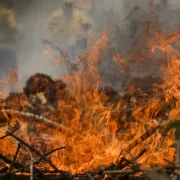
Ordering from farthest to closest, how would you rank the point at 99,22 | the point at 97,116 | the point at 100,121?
the point at 99,22 < the point at 97,116 < the point at 100,121

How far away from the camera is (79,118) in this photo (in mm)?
4832

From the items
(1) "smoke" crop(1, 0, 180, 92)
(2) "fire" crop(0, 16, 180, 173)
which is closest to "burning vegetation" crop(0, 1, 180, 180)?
(2) "fire" crop(0, 16, 180, 173)

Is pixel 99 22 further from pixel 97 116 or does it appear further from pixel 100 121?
pixel 100 121

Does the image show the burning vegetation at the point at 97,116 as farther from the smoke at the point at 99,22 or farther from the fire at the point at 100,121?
the smoke at the point at 99,22

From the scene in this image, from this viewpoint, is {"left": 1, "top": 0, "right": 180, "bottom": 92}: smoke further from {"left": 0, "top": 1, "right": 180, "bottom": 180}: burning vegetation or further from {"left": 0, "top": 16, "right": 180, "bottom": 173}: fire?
{"left": 0, "top": 16, "right": 180, "bottom": 173}: fire

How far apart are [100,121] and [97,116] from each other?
0.20 metres

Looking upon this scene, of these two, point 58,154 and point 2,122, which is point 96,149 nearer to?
point 58,154

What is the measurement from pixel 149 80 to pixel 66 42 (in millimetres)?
2230

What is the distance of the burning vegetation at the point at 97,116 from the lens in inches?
125

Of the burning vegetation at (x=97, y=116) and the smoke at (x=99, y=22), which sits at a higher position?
the smoke at (x=99, y=22)

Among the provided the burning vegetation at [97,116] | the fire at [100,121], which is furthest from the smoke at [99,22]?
the fire at [100,121]

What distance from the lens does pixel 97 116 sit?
470 cm

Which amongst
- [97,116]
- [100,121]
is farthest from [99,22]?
[100,121]

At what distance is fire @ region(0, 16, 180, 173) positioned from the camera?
350cm
